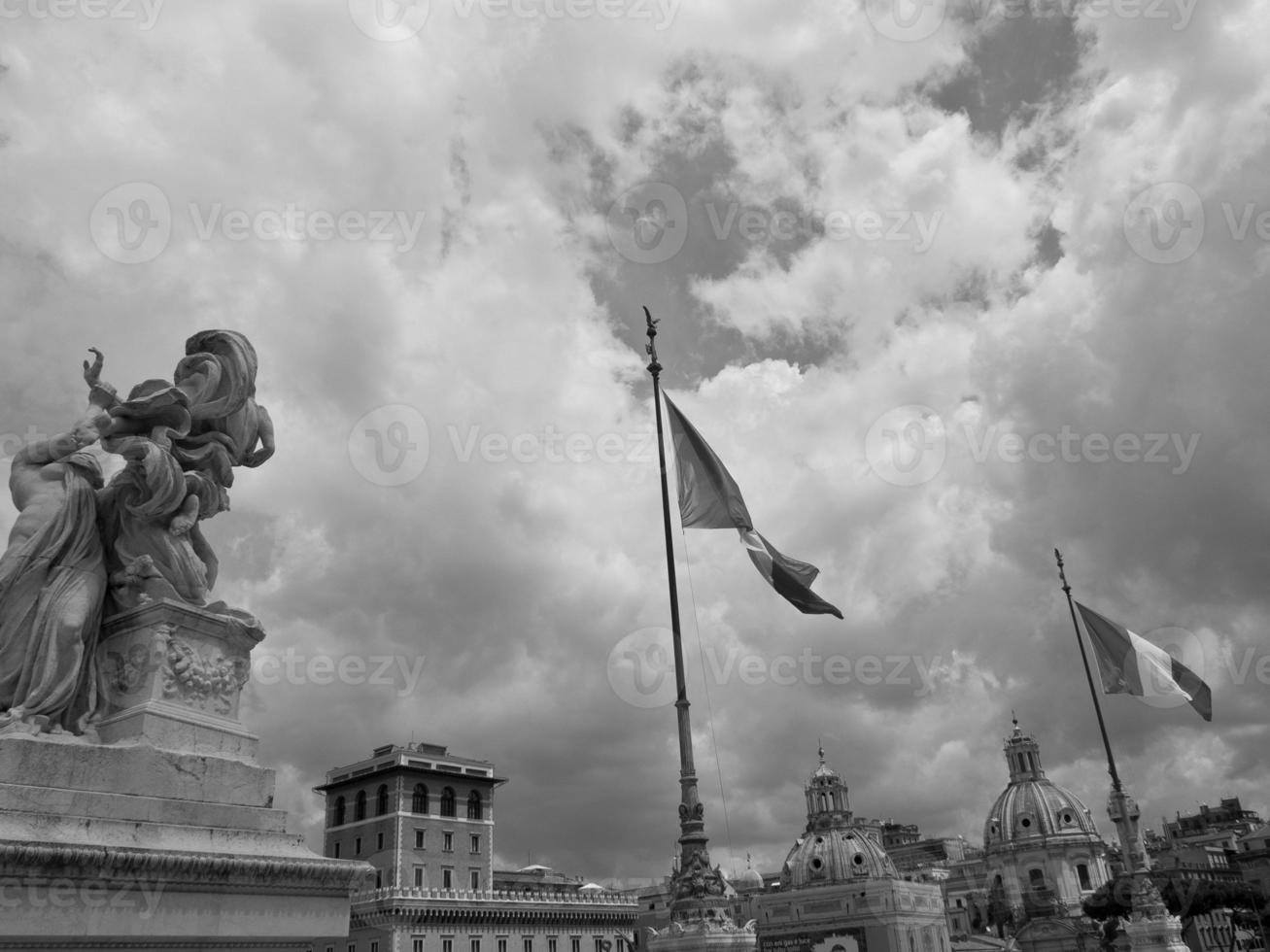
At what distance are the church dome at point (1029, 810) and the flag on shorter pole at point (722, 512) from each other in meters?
136

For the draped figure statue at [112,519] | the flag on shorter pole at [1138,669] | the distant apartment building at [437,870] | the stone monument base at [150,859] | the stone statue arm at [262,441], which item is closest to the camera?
the stone monument base at [150,859]

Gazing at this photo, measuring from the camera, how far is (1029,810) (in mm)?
137750

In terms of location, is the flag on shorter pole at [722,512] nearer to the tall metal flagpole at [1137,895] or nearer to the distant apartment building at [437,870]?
the tall metal flagpole at [1137,895]

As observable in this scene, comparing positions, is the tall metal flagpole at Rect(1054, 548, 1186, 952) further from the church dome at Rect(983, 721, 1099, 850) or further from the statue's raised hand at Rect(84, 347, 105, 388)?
the church dome at Rect(983, 721, 1099, 850)

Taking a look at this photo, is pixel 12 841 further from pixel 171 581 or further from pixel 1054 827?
pixel 1054 827

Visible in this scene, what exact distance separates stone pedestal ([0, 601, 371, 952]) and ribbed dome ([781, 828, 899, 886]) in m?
120

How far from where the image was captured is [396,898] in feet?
181

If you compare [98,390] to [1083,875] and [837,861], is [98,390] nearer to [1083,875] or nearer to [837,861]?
[837,861]

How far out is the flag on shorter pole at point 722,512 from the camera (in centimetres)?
1599

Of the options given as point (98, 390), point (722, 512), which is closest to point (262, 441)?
point (98, 390)

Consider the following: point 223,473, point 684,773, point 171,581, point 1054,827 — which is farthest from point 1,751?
point 1054,827

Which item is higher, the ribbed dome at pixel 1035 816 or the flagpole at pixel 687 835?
the ribbed dome at pixel 1035 816

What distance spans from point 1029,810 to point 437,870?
10311 centimetres

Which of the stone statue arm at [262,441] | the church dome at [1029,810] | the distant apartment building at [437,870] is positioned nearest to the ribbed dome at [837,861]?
the church dome at [1029,810]
